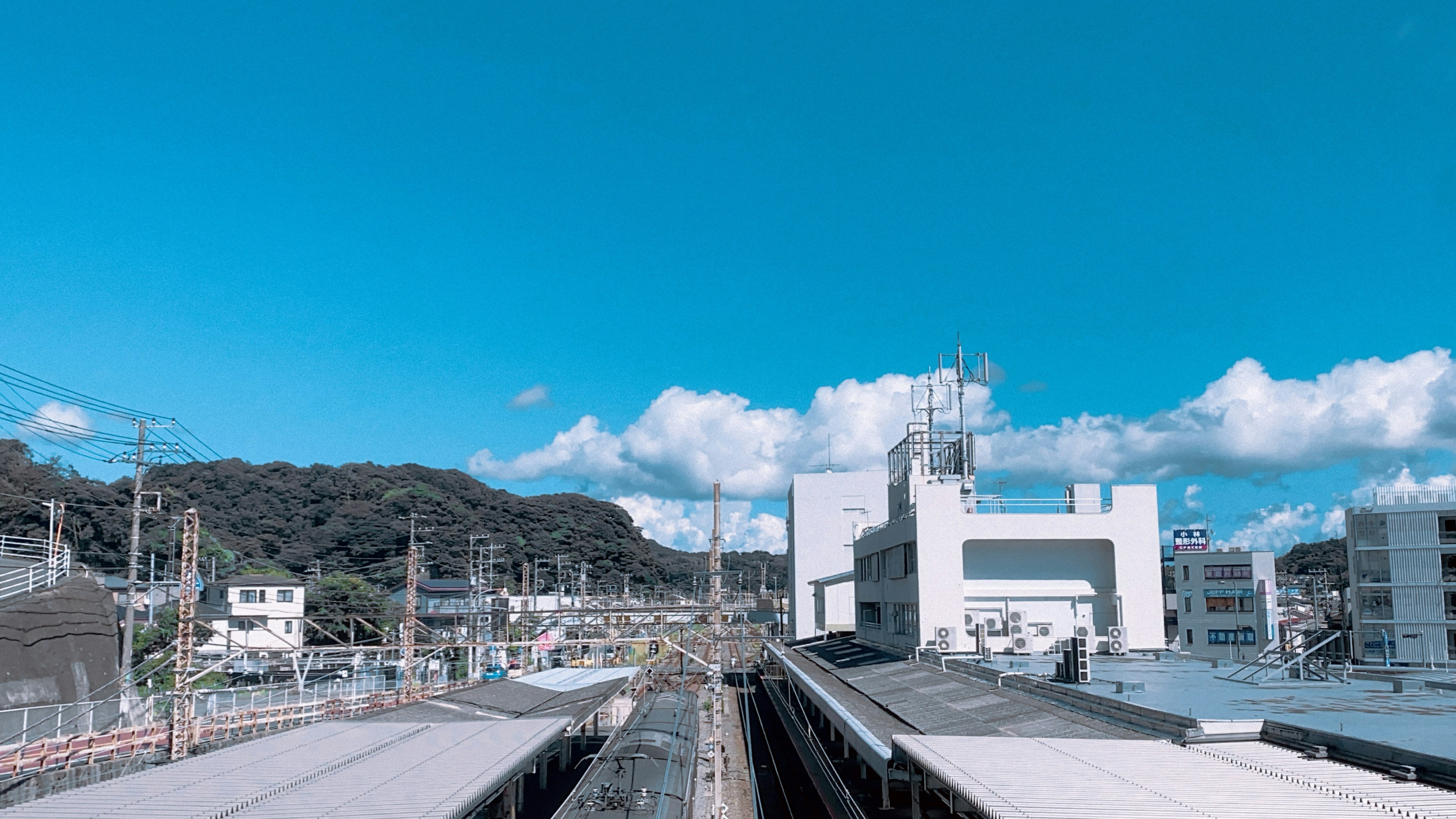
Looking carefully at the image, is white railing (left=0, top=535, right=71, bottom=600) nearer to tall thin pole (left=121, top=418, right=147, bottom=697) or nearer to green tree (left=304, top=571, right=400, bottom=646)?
tall thin pole (left=121, top=418, right=147, bottom=697)

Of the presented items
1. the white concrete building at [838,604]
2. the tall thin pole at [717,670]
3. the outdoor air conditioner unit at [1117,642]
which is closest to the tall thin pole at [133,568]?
the tall thin pole at [717,670]

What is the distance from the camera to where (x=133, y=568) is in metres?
23.5

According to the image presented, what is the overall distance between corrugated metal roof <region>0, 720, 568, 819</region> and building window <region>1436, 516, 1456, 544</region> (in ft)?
152

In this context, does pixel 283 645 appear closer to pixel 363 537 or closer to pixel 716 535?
pixel 716 535

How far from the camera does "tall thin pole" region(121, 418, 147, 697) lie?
21906 mm

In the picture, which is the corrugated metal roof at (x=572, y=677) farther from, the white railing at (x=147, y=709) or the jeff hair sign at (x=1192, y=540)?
the jeff hair sign at (x=1192, y=540)

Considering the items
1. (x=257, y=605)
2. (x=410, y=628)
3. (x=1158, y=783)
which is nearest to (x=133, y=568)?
(x=410, y=628)

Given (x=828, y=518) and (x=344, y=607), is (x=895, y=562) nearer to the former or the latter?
(x=828, y=518)

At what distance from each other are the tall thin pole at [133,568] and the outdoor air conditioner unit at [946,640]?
1882 cm

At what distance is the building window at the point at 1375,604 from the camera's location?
45.5 m

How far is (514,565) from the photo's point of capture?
355 ft

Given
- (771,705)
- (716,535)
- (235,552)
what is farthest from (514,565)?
(771,705)

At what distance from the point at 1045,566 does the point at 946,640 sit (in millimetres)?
4482

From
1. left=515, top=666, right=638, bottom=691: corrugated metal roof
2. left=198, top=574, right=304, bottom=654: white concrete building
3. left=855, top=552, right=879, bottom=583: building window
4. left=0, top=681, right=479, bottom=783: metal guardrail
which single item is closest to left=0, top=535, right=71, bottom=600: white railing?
left=0, top=681, right=479, bottom=783: metal guardrail
